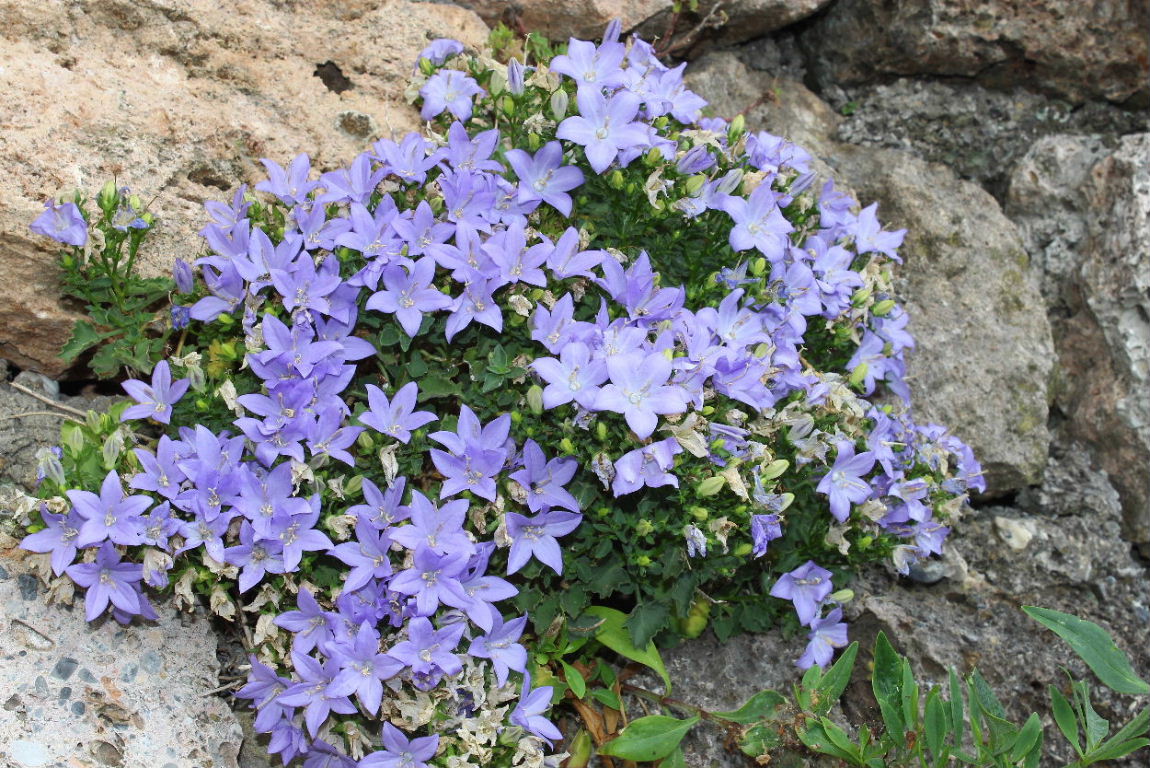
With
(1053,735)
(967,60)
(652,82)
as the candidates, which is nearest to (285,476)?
(652,82)

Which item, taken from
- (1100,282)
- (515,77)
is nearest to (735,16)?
(515,77)

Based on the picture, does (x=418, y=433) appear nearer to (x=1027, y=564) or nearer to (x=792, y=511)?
(x=792, y=511)

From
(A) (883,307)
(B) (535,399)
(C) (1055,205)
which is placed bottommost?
(B) (535,399)

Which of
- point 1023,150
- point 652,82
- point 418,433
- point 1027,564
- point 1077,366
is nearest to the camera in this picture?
point 418,433

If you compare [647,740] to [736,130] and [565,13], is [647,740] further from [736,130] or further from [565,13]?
[565,13]

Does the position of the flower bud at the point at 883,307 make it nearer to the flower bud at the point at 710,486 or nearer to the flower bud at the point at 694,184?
the flower bud at the point at 694,184

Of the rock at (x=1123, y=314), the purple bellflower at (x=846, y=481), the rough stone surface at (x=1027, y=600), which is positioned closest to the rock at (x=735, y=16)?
the rock at (x=1123, y=314)

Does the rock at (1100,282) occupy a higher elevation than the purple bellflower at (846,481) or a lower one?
higher
